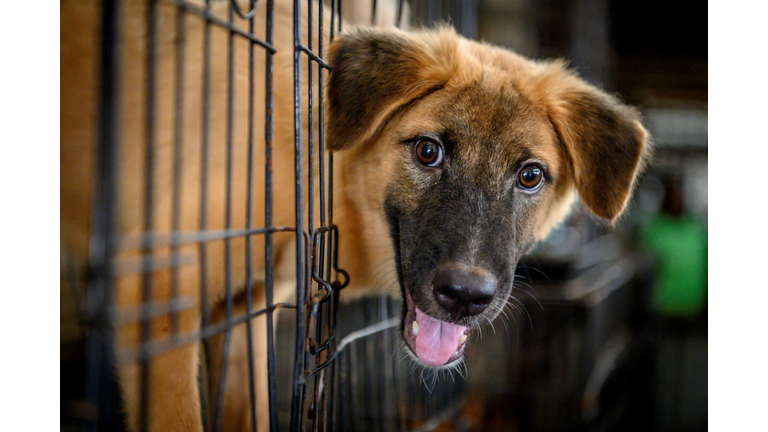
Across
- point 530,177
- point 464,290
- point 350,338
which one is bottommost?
point 350,338

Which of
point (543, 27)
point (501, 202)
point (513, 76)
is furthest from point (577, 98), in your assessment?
point (543, 27)

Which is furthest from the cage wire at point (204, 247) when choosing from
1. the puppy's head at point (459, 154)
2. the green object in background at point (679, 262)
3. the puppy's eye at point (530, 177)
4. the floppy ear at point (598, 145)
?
the green object in background at point (679, 262)

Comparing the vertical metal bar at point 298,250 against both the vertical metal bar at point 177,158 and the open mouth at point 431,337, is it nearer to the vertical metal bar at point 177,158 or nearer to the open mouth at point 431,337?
the vertical metal bar at point 177,158

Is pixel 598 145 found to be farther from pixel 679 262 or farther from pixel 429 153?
pixel 679 262

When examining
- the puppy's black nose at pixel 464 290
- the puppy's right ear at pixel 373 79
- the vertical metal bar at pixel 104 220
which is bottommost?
the puppy's black nose at pixel 464 290

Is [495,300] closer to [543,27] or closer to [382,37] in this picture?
[382,37]

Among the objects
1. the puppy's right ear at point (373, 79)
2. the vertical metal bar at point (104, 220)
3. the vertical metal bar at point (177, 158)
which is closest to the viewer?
the vertical metal bar at point (104, 220)

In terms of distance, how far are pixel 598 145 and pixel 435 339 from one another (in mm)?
724

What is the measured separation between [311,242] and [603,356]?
8.87ft

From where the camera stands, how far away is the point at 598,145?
1.44 m

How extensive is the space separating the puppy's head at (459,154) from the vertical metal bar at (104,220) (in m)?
→ 0.69

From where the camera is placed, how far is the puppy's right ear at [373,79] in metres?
1.28

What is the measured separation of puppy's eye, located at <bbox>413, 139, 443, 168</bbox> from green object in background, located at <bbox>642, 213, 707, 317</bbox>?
15.4ft

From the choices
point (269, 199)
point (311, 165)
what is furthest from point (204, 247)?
point (311, 165)
